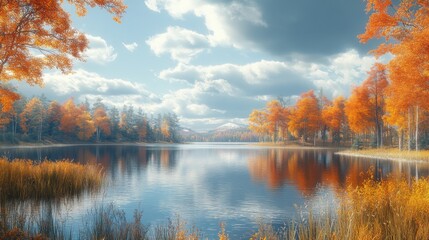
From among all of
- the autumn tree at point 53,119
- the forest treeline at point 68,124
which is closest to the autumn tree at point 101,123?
the forest treeline at point 68,124

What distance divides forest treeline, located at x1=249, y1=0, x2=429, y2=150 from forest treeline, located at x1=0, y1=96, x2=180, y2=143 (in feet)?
182

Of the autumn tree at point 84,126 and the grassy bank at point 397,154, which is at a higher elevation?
the autumn tree at point 84,126

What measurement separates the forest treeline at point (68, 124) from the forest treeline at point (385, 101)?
182 feet

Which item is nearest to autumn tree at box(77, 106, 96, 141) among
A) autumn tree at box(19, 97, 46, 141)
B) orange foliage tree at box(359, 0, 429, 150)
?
autumn tree at box(19, 97, 46, 141)

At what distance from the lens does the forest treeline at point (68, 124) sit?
90162 millimetres

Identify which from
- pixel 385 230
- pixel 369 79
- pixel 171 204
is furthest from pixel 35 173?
pixel 369 79

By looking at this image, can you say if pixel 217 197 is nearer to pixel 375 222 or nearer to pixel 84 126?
pixel 375 222

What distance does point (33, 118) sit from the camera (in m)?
91.4

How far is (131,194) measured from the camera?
20.2 meters

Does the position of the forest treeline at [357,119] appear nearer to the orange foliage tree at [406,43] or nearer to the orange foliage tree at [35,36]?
the orange foliage tree at [406,43]

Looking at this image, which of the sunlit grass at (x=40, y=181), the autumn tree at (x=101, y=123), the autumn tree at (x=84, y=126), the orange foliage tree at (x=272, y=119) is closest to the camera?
the sunlit grass at (x=40, y=181)

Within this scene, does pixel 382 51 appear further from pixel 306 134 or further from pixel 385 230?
pixel 306 134

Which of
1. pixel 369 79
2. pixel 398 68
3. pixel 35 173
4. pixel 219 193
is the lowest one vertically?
pixel 219 193

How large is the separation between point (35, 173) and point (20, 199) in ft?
7.13
